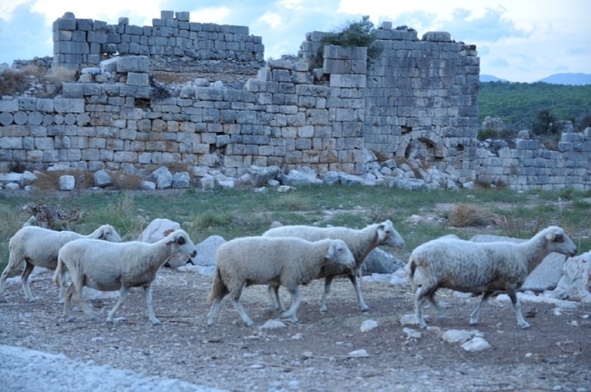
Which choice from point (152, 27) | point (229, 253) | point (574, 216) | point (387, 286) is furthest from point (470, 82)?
point (229, 253)

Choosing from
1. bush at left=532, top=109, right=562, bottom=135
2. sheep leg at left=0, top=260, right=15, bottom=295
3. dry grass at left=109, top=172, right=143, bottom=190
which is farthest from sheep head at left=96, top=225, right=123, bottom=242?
bush at left=532, top=109, right=562, bottom=135

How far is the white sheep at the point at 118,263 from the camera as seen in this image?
8836 mm

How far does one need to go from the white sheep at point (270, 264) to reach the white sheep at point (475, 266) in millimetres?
986

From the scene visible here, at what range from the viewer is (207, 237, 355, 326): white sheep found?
8.73m

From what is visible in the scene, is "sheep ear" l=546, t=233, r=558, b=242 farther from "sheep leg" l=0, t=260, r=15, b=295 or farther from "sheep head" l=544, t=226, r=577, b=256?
"sheep leg" l=0, t=260, r=15, b=295

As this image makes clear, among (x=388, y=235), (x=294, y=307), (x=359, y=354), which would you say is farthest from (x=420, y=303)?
(x=388, y=235)

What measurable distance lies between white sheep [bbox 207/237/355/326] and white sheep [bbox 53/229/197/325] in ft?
1.53

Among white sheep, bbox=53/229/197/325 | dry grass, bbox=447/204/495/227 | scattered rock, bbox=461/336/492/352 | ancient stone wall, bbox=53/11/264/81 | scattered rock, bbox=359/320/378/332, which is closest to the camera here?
scattered rock, bbox=461/336/492/352

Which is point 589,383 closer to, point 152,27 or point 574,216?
point 574,216

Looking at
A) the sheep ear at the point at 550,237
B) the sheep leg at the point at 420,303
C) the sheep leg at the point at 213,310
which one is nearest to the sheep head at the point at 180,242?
the sheep leg at the point at 213,310

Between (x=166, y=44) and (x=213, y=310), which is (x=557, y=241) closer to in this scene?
(x=213, y=310)

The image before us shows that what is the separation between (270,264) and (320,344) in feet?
3.76

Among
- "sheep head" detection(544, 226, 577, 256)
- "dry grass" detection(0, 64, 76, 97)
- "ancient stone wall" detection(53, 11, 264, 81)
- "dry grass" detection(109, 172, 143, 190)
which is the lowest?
"dry grass" detection(109, 172, 143, 190)

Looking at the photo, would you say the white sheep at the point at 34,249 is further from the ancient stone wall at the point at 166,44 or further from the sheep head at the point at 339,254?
the ancient stone wall at the point at 166,44
